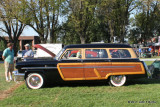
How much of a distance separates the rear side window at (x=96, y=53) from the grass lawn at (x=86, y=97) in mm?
1154

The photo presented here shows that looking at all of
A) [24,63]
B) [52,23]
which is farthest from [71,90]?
[52,23]

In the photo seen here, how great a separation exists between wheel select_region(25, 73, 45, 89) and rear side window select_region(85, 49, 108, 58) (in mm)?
1840

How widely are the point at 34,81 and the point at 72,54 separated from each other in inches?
66.8

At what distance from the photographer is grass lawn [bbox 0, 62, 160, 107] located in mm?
4750

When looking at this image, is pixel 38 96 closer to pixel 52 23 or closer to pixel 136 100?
pixel 136 100

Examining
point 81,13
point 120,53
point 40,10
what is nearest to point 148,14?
point 81,13

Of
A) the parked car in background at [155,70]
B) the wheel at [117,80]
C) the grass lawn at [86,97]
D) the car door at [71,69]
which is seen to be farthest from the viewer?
the parked car in background at [155,70]

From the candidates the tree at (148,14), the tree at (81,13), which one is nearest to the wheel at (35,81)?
the tree at (81,13)

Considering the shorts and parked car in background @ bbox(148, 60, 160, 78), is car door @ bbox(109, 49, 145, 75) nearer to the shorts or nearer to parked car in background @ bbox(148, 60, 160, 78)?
parked car in background @ bbox(148, 60, 160, 78)

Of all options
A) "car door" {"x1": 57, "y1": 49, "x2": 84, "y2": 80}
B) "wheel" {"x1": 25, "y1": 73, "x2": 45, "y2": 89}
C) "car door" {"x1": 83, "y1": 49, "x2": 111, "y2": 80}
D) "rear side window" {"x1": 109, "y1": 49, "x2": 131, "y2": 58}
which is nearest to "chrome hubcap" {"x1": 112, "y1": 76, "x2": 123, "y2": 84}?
"car door" {"x1": 83, "y1": 49, "x2": 111, "y2": 80}

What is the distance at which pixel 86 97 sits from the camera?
5.34m

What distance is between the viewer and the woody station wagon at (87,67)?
640 centimetres

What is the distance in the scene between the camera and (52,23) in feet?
85.5

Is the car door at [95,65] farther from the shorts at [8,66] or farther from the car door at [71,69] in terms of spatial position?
the shorts at [8,66]
